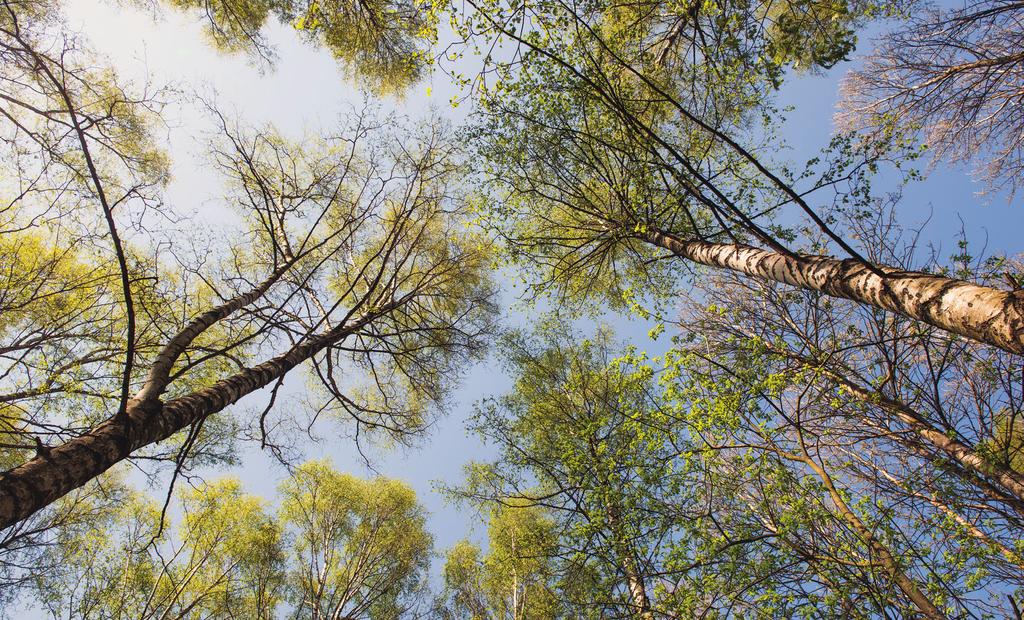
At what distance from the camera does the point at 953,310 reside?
212cm

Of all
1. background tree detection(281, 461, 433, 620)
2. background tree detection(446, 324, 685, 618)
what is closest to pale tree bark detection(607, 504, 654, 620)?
background tree detection(446, 324, 685, 618)

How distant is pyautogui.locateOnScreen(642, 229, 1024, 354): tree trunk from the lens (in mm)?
1887

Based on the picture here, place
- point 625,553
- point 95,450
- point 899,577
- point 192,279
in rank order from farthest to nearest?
point 192,279
point 625,553
point 899,577
point 95,450

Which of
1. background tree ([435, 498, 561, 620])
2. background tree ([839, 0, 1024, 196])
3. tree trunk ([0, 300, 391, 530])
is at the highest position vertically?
background tree ([839, 0, 1024, 196])

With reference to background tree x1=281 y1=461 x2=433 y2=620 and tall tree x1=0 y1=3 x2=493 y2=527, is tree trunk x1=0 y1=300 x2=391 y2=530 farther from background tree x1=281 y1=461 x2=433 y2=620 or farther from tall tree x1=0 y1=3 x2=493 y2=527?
background tree x1=281 y1=461 x2=433 y2=620

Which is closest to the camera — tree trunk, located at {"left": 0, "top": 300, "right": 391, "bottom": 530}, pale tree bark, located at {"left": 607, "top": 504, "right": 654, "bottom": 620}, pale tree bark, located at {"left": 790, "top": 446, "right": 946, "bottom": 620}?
tree trunk, located at {"left": 0, "top": 300, "right": 391, "bottom": 530}

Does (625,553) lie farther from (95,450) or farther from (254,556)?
(254,556)

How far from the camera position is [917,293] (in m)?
2.36

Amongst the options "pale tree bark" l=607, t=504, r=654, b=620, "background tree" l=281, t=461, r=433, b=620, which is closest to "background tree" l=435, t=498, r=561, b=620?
"background tree" l=281, t=461, r=433, b=620

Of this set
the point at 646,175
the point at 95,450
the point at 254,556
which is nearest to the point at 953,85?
the point at 646,175

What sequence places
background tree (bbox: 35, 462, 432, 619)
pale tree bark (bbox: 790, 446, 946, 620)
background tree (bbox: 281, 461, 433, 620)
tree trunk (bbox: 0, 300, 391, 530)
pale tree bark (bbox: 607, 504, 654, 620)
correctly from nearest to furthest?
tree trunk (bbox: 0, 300, 391, 530) < pale tree bark (bbox: 790, 446, 946, 620) < pale tree bark (bbox: 607, 504, 654, 620) < background tree (bbox: 35, 462, 432, 619) < background tree (bbox: 281, 461, 433, 620)

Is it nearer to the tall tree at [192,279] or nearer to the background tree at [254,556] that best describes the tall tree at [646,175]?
the tall tree at [192,279]

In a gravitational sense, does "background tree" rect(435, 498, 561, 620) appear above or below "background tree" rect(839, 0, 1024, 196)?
below

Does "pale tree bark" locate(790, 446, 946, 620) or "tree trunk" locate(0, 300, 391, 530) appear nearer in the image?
"tree trunk" locate(0, 300, 391, 530)
